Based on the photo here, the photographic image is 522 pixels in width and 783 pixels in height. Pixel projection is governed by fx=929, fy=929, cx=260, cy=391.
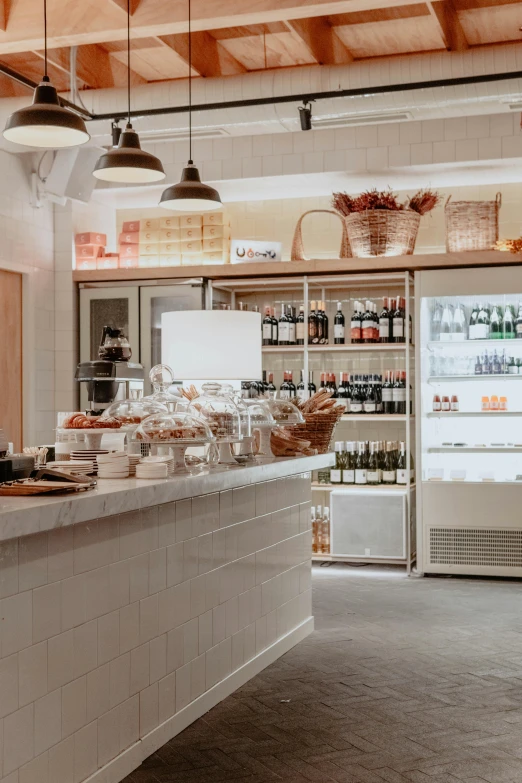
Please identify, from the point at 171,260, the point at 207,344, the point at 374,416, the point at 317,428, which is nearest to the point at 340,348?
the point at 374,416

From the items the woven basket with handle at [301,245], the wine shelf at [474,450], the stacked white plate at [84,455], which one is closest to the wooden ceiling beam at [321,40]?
the woven basket with handle at [301,245]

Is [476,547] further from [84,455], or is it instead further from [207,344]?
[84,455]

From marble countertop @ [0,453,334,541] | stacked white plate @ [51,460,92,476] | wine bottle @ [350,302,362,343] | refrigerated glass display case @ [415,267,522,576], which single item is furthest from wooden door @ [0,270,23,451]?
stacked white plate @ [51,460,92,476]

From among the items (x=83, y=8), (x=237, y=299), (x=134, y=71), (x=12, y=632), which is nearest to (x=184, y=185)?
(x=83, y=8)

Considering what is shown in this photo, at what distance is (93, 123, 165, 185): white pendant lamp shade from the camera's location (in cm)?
461

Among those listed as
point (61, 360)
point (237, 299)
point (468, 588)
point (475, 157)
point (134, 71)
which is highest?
point (134, 71)

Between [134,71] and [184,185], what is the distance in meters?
2.60

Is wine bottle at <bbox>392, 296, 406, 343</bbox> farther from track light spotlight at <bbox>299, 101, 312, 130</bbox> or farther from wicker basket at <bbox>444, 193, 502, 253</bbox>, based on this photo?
track light spotlight at <bbox>299, 101, 312, 130</bbox>

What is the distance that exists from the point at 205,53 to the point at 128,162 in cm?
261

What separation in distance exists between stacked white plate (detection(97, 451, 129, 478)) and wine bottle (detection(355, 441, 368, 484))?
4.40m

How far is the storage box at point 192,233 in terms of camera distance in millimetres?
8266

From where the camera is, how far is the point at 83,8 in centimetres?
562

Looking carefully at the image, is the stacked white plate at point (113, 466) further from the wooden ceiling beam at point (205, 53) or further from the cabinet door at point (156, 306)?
the cabinet door at point (156, 306)

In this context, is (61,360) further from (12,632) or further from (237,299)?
(12,632)
